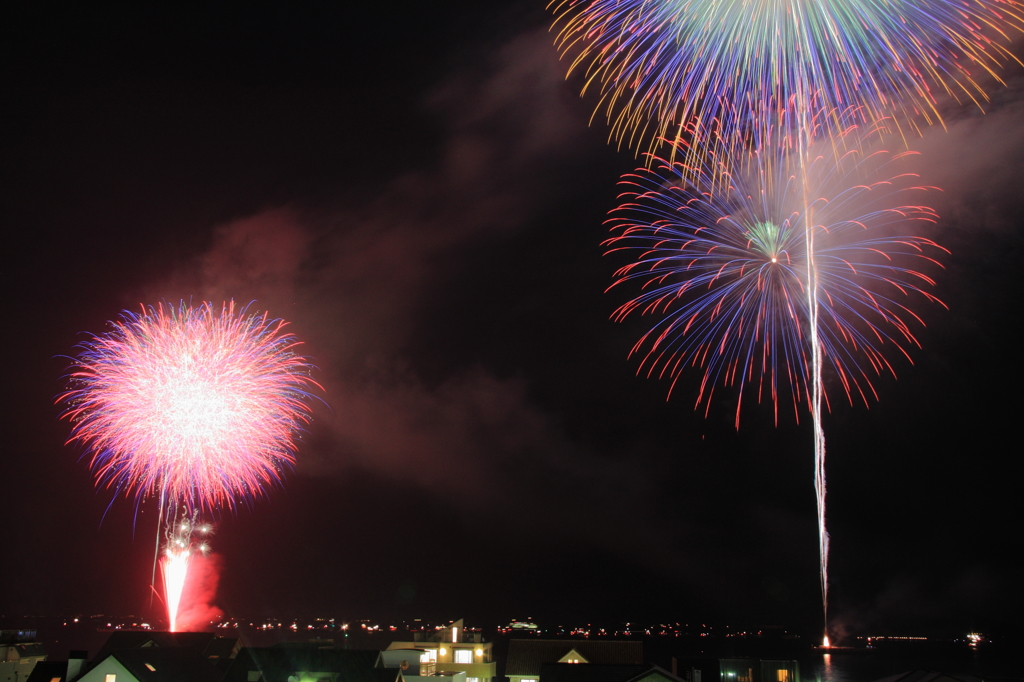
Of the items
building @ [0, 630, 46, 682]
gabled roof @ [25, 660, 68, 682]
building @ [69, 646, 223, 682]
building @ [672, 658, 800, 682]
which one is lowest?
building @ [0, 630, 46, 682]

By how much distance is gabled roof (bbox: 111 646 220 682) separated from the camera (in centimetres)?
3177

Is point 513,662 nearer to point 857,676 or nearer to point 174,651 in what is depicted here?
point 174,651

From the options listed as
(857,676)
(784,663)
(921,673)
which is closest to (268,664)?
(784,663)

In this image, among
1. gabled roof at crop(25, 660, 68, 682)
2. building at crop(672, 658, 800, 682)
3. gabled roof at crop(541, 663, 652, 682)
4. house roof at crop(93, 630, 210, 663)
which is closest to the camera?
gabled roof at crop(541, 663, 652, 682)

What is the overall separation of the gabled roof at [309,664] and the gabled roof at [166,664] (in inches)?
146

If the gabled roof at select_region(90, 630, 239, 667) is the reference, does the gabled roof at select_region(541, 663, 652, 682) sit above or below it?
above

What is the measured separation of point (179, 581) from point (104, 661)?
13.0m

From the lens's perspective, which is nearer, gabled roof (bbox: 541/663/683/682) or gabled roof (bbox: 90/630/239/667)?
gabled roof (bbox: 541/663/683/682)

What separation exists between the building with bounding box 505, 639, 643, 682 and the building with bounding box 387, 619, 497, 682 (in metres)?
1.52

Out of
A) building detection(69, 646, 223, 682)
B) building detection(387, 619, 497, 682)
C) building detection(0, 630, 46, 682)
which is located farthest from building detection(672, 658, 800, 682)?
building detection(0, 630, 46, 682)

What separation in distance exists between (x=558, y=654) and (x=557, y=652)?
193 millimetres

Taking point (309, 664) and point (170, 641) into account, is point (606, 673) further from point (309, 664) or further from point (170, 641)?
point (170, 641)

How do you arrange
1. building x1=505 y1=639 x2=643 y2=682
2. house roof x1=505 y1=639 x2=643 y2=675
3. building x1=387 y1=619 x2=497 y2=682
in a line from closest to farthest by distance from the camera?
building x1=505 y1=639 x2=643 y2=682
building x1=387 y1=619 x2=497 y2=682
house roof x1=505 y1=639 x2=643 y2=675

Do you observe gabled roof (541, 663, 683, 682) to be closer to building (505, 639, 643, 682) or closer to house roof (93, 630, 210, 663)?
building (505, 639, 643, 682)
